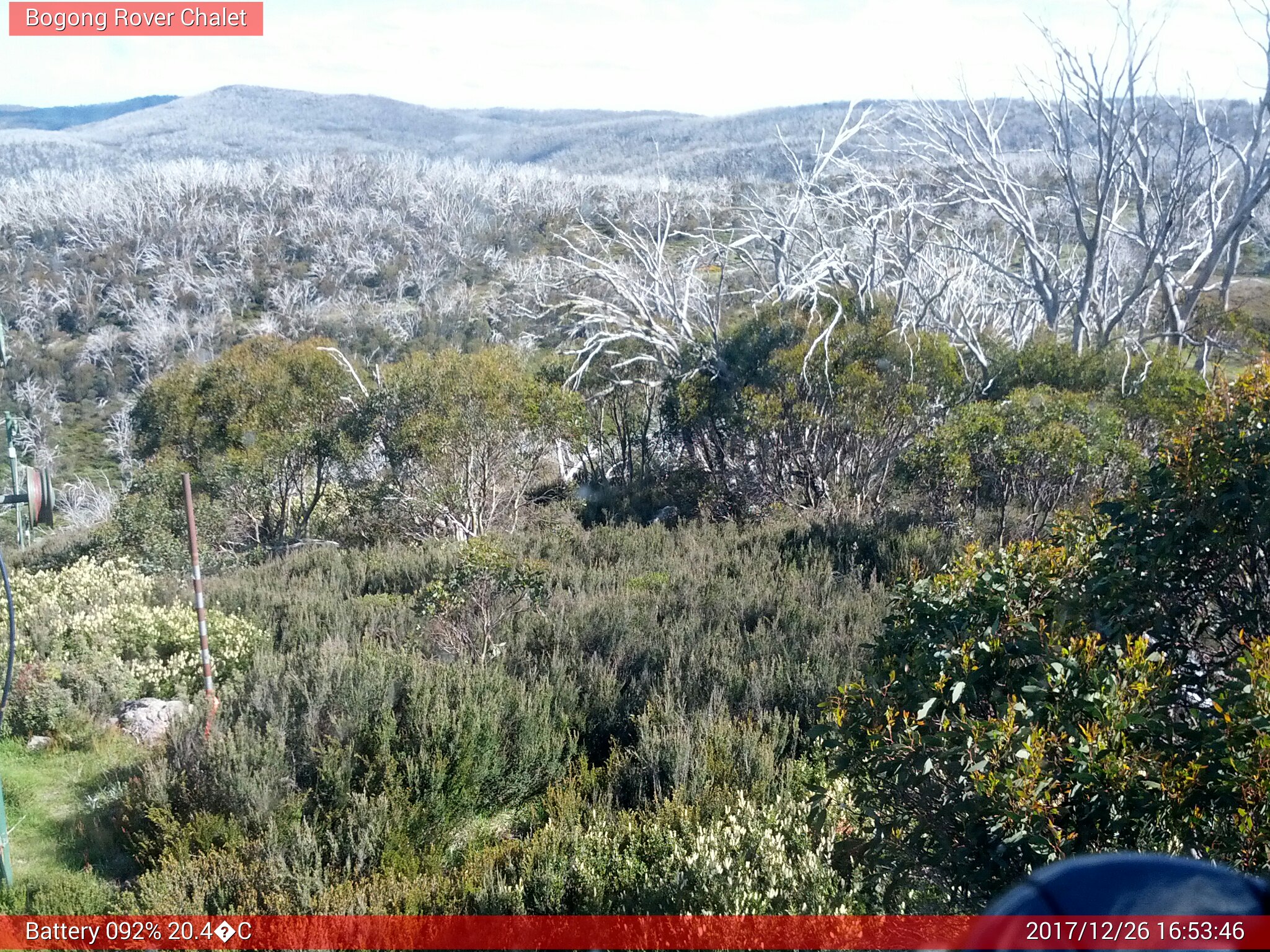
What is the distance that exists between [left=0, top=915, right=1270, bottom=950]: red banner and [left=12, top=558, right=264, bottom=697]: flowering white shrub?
3007 mm

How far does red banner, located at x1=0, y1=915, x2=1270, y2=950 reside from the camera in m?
2.97

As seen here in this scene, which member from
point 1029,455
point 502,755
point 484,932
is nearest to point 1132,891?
point 484,932

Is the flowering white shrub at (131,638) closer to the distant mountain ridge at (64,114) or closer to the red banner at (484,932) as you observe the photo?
the red banner at (484,932)

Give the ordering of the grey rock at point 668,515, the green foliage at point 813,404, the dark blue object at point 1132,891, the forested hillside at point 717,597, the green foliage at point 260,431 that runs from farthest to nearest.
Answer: the green foliage at point 260,431
the grey rock at point 668,515
the green foliage at point 813,404
the forested hillside at point 717,597
the dark blue object at point 1132,891

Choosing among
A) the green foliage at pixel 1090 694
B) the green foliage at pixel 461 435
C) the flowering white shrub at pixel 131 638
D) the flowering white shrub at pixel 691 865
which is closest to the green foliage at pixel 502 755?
the flowering white shrub at pixel 691 865

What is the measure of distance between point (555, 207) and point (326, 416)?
1674 inches

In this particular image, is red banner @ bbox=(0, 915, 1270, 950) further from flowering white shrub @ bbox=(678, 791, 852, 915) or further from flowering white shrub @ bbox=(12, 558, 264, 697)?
flowering white shrub @ bbox=(12, 558, 264, 697)

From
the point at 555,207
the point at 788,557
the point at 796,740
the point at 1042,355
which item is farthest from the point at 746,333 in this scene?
the point at 555,207

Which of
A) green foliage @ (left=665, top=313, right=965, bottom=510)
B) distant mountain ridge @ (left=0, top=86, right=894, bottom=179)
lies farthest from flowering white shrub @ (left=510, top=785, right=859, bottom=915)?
distant mountain ridge @ (left=0, top=86, right=894, bottom=179)

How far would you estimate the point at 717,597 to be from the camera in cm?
738

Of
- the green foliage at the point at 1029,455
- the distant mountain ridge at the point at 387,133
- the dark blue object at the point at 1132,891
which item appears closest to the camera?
the dark blue object at the point at 1132,891

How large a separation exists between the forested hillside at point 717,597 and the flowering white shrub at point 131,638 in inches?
1.9

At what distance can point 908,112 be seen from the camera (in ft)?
44.2

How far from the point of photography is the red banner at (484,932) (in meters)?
2.97
